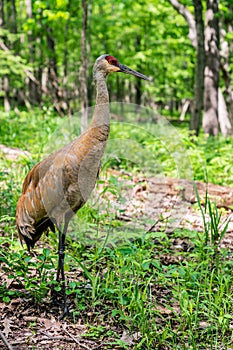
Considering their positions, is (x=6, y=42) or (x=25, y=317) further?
(x=6, y=42)

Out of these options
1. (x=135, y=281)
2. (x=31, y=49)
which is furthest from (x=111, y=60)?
(x=31, y=49)

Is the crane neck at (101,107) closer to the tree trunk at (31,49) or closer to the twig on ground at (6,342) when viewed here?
the twig on ground at (6,342)

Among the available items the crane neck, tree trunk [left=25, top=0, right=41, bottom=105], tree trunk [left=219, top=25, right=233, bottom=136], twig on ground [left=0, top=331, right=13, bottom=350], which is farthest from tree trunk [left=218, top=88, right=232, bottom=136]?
twig on ground [left=0, top=331, right=13, bottom=350]

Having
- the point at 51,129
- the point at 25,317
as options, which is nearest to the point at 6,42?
the point at 51,129

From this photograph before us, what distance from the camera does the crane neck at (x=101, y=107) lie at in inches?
132

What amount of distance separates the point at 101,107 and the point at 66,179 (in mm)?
589

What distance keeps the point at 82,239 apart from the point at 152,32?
16562mm

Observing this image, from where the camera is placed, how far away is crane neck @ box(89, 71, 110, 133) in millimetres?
3355

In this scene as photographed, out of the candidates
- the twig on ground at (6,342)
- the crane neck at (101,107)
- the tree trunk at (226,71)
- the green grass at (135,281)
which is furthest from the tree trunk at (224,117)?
the twig on ground at (6,342)

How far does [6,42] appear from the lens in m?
13.3

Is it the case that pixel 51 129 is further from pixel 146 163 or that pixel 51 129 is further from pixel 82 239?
pixel 82 239

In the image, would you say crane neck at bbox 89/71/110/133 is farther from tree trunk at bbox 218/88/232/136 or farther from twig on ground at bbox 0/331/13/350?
tree trunk at bbox 218/88/232/136

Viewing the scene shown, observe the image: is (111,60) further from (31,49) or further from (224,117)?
(31,49)

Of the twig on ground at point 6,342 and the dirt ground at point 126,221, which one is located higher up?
the twig on ground at point 6,342
